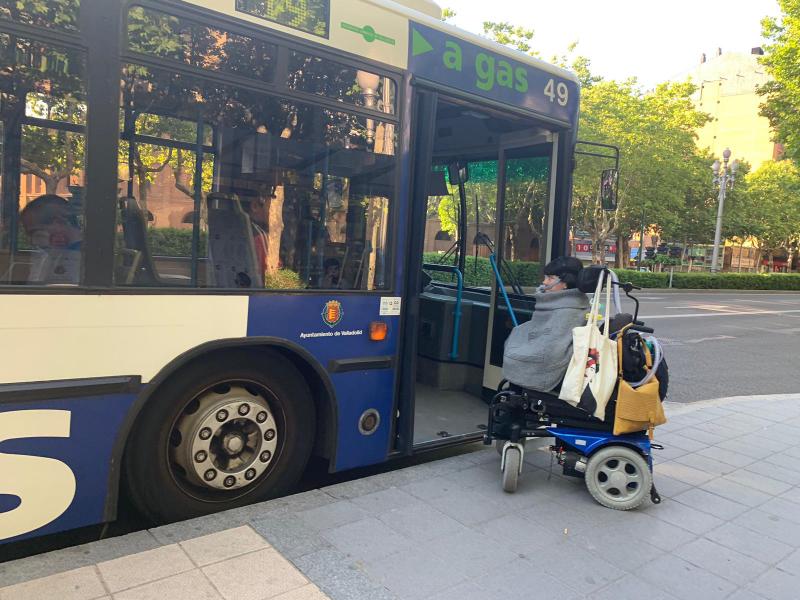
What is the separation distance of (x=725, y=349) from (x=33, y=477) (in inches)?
485

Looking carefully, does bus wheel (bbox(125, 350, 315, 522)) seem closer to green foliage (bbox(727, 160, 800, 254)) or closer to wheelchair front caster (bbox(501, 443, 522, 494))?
wheelchair front caster (bbox(501, 443, 522, 494))

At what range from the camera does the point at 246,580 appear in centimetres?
283

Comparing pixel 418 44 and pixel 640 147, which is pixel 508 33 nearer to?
pixel 640 147

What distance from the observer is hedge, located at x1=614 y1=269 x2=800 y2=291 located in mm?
30438

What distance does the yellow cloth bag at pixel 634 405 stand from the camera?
12.6 ft

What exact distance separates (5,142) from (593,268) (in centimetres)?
329

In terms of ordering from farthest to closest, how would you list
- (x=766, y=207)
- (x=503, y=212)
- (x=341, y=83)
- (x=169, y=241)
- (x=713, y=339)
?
(x=766, y=207) < (x=713, y=339) < (x=503, y=212) < (x=341, y=83) < (x=169, y=241)

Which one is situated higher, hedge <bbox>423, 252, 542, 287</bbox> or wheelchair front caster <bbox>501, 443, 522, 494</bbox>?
hedge <bbox>423, 252, 542, 287</bbox>

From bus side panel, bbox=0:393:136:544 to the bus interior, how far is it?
2454mm

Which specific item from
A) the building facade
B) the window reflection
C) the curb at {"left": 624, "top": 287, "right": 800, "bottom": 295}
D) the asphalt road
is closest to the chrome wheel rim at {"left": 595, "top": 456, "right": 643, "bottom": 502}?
the window reflection

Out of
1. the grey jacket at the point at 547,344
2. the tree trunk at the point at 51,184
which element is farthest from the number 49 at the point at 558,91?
the tree trunk at the point at 51,184

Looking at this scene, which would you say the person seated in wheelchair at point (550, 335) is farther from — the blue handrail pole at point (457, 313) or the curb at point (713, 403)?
the curb at point (713, 403)

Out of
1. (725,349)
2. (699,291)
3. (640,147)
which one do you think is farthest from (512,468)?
(699,291)

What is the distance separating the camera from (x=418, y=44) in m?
3.95
